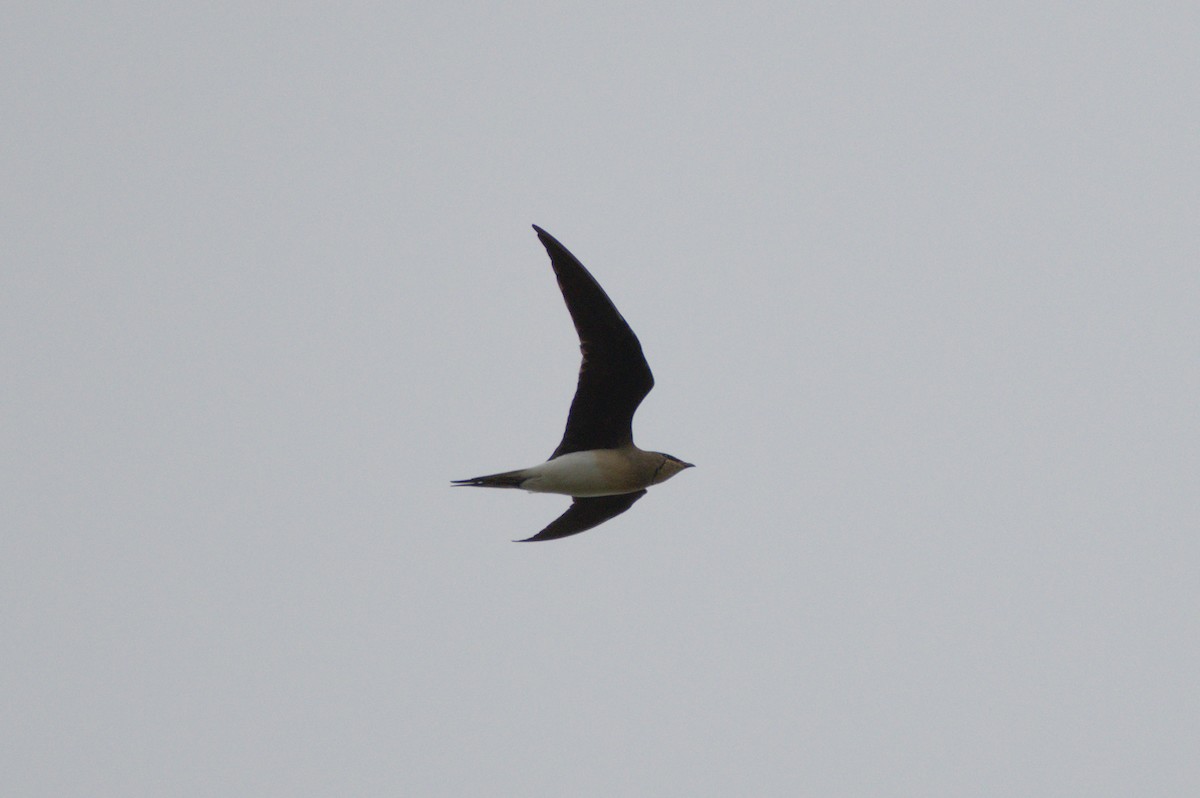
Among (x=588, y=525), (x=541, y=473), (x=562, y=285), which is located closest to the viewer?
(x=562, y=285)

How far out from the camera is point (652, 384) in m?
8.99

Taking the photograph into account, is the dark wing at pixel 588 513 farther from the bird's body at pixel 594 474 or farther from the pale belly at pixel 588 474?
the pale belly at pixel 588 474

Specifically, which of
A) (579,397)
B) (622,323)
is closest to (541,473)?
(579,397)

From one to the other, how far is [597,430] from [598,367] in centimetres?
57

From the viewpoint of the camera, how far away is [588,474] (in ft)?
29.8

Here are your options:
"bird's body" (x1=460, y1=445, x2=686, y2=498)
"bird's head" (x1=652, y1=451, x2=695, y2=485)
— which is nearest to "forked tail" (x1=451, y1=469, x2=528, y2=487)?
"bird's body" (x1=460, y1=445, x2=686, y2=498)

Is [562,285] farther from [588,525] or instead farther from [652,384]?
[588,525]

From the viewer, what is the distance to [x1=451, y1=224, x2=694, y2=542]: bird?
→ 27.4 ft

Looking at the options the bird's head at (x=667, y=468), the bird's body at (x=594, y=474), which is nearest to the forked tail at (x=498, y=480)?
the bird's body at (x=594, y=474)

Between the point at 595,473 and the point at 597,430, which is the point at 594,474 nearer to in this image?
the point at 595,473

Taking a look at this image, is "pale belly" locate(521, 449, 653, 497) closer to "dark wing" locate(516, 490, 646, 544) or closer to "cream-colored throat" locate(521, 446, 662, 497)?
"cream-colored throat" locate(521, 446, 662, 497)

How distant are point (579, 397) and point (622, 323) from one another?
76 centimetres

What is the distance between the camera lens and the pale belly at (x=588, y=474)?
29.2 ft

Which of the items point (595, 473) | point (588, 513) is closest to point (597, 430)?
point (595, 473)
